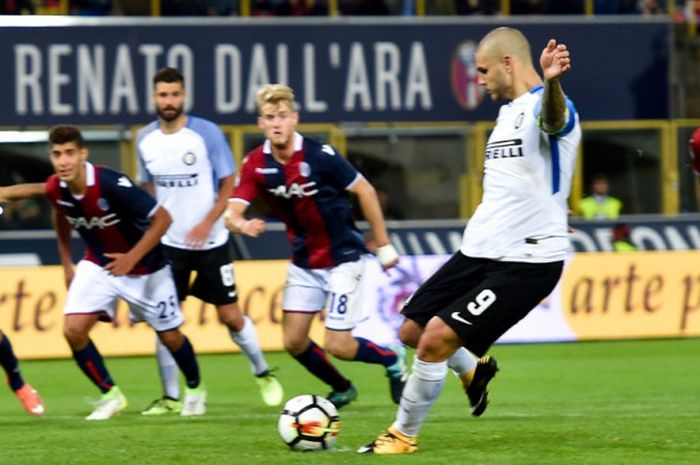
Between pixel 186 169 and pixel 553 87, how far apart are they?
15.2 ft

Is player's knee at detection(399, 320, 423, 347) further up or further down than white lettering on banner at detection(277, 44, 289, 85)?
further down

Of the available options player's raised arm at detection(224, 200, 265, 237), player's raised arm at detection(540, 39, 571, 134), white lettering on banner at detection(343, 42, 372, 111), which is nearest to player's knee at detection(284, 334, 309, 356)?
player's raised arm at detection(224, 200, 265, 237)

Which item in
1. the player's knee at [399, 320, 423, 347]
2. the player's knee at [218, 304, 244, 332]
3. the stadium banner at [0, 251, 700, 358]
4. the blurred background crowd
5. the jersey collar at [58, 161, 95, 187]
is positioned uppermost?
the blurred background crowd

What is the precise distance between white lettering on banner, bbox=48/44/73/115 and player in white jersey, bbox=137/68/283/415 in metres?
9.41

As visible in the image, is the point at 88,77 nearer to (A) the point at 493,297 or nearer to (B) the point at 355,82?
(B) the point at 355,82

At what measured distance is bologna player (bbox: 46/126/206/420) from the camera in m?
9.99

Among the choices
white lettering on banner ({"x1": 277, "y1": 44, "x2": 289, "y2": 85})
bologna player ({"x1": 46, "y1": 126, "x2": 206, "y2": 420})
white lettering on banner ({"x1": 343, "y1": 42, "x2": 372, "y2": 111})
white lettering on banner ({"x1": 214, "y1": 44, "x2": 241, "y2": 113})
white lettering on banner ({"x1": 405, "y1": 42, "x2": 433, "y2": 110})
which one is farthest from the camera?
white lettering on banner ({"x1": 405, "y1": 42, "x2": 433, "y2": 110})

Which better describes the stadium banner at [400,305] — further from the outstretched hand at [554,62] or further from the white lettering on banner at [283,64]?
the outstretched hand at [554,62]

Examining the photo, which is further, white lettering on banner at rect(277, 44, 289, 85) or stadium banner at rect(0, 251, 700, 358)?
white lettering on banner at rect(277, 44, 289, 85)

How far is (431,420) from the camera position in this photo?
9859 millimetres

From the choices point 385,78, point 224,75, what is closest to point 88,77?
point 224,75

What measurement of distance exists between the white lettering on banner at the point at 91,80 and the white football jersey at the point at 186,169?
30.9 ft

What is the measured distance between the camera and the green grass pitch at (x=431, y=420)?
7996 millimetres

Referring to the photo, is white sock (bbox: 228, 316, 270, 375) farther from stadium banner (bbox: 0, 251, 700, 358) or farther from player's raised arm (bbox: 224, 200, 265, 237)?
stadium banner (bbox: 0, 251, 700, 358)
